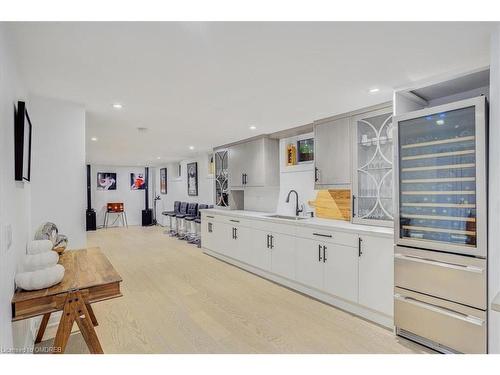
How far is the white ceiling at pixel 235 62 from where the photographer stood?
1590 millimetres

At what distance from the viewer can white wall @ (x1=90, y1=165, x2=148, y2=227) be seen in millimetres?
9672

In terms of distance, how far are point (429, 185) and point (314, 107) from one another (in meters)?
1.45

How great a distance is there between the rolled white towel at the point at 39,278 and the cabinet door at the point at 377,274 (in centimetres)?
257

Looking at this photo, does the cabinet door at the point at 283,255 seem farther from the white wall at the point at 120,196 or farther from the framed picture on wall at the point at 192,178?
the white wall at the point at 120,196

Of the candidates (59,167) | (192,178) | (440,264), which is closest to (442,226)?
(440,264)

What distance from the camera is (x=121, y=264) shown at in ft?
16.2

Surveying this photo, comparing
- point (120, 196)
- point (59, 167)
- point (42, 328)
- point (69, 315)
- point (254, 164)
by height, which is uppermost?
point (254, 164)

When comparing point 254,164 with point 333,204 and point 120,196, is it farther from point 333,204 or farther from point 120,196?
point 120,196

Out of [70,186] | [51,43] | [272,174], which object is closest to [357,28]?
[51,43]

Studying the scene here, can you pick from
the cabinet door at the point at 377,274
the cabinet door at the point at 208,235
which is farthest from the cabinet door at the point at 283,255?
the cabinet door at the point at 208,235

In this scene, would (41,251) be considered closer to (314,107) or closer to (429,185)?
(314,107)

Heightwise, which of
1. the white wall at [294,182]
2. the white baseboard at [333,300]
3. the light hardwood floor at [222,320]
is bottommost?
the light hardwood floor at [222,320]

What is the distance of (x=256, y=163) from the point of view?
482 cm

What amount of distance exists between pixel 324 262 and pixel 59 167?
298cm
